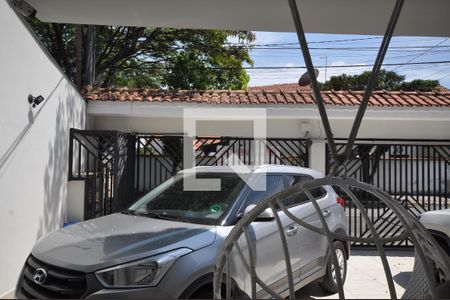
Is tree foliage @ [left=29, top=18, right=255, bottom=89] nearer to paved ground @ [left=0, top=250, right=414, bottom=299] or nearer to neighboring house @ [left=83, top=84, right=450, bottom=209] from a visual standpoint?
Answer: neighboring house @ [left=83, top=84, right=450, bottom=209]

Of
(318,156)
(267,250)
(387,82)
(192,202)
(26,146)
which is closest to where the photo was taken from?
(267,250)

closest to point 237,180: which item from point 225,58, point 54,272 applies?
point 54,272

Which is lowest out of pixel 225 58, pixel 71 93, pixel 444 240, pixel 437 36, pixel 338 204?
pixel 444 240

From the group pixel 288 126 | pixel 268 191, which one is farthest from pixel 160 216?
pixel 288 126

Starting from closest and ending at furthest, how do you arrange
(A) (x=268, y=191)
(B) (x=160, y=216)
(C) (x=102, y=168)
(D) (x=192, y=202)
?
(B) (x=160, y=216)
(D) (x=192, y=202)
(A) (x=268, y=191)
(C) (x=102, y=168)

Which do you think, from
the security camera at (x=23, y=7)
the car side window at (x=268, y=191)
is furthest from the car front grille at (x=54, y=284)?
the security camera at (x=23, y=7)

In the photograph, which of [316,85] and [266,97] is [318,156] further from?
[316,85]

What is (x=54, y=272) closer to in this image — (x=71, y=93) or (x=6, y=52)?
(x=6, y=52)

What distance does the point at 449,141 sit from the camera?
9844 mm

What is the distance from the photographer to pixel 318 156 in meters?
9.45

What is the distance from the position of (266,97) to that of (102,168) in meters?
3.86

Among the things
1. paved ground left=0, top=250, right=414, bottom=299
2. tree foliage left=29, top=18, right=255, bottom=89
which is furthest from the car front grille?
tree foliage left=29, top=18, right=255, bottom=89

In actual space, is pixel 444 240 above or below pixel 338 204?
below

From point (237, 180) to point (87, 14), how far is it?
2.86 m
